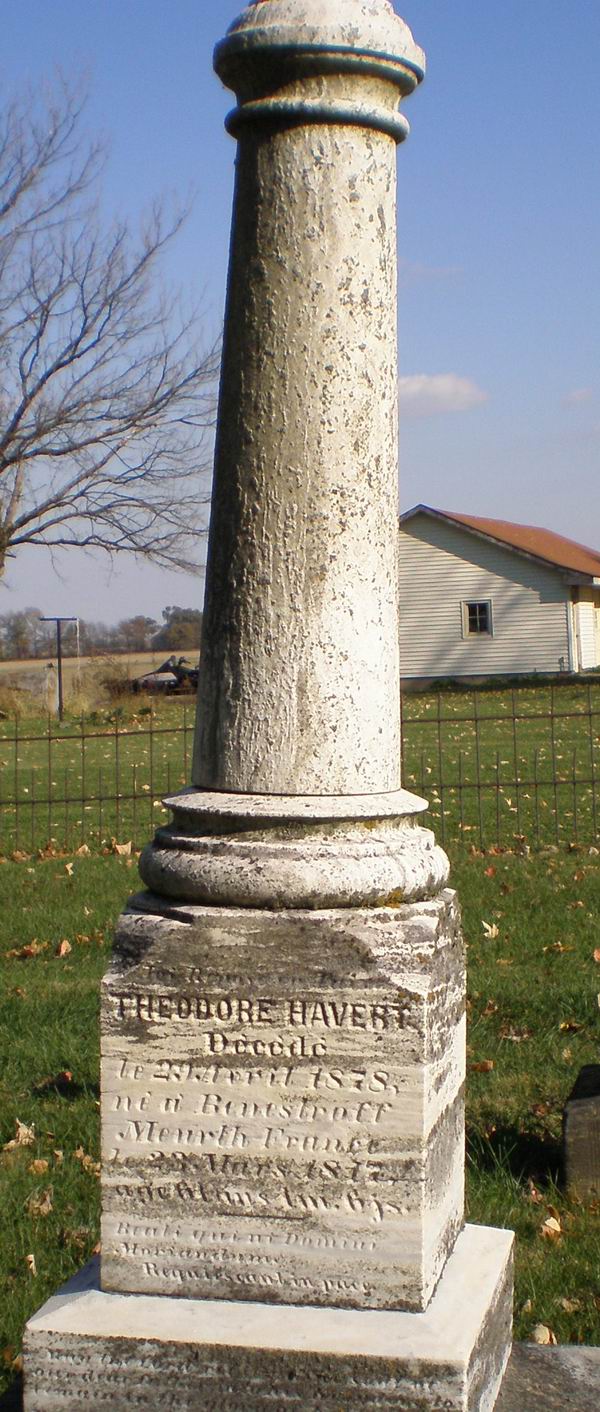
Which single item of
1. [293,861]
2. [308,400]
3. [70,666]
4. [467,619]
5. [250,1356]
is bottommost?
[250,1356]

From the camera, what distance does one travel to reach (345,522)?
2.69m

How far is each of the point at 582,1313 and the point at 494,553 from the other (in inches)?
1288

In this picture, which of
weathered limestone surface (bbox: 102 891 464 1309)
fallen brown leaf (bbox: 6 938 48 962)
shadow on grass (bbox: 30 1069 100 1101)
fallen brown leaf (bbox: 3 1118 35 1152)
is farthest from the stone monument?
fallen brown leaf (bbox: 6 938 48 962)

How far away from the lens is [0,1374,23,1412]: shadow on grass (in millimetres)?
2787

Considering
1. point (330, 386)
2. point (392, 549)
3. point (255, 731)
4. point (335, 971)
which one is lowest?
point (335, 971)

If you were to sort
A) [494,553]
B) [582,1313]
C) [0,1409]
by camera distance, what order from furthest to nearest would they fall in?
[494,553]
[582,1313]
[0,1409]

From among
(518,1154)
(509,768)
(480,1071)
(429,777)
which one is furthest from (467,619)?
(518,1154)

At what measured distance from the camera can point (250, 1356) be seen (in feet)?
8.05

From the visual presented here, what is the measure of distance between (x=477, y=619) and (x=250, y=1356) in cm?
3386

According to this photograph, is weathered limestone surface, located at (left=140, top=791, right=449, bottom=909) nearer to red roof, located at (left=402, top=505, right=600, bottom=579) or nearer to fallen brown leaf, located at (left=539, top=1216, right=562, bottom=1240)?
fallen brown leaf, located at (left=539, top=1216, right=562, bottom=1240)

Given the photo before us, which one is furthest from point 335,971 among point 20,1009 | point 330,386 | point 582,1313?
point 20,1009

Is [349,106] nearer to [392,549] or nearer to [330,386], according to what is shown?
[330,386]

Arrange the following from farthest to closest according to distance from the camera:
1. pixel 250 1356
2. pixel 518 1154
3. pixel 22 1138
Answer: pixel 22 1138 → pixel 518 1154 → pixel 250 1356

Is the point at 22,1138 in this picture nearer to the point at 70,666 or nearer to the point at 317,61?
the point at 317,61
